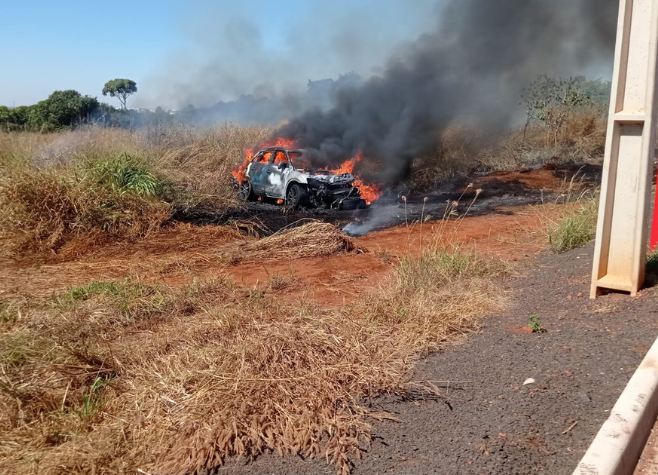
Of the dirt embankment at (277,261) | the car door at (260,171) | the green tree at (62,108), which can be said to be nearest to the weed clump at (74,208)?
the dirt embankment at (277,261)

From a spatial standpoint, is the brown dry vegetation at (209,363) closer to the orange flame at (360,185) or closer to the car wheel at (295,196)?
the car wheel at (295,196)

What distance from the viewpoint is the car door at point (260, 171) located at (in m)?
15.2

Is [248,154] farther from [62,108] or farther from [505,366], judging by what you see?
[505,366]

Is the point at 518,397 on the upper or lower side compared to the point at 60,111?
lower

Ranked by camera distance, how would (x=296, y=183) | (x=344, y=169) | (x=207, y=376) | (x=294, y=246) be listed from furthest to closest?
1. (x=344, y=169)
2. (x=296, y=183)
3. (x=294, y=246)
4. (x=207, y=376)

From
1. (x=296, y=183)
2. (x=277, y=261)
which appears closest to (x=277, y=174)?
(x=296, y=183)

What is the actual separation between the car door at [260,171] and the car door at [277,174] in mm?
157

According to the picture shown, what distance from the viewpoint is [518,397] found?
3404mm

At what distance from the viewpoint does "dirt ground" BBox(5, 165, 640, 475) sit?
290cm

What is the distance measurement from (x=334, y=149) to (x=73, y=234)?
8833mm

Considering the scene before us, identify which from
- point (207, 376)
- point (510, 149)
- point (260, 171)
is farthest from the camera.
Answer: point (510, 149)

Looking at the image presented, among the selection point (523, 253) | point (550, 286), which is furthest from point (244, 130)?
point (550, 286)

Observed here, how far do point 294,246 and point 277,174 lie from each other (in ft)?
19.8

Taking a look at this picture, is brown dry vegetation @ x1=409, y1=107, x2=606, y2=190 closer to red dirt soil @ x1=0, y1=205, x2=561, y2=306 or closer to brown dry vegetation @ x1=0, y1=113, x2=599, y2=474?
red dirt soil @ x1=0, y1=205, x2=561, y2=306
